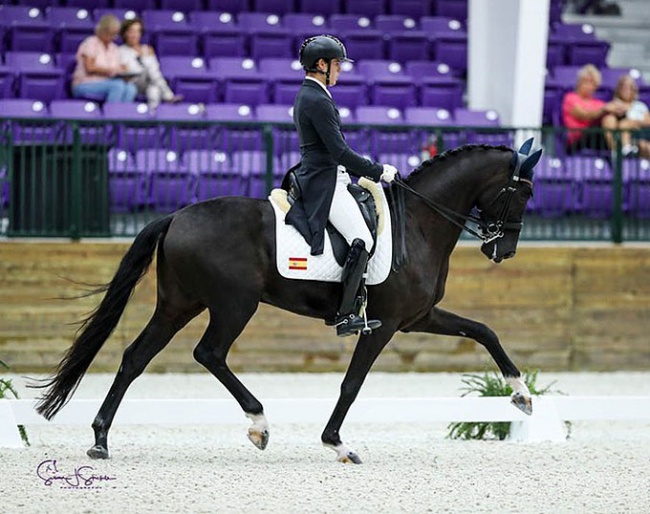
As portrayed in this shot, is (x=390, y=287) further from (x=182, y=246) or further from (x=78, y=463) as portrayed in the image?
(x=78, y=463)

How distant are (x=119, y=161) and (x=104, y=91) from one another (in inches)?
83.3

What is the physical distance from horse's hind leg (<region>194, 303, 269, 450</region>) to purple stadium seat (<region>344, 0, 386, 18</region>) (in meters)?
9.21

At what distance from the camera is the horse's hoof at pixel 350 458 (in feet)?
21.3

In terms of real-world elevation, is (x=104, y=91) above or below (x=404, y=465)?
above

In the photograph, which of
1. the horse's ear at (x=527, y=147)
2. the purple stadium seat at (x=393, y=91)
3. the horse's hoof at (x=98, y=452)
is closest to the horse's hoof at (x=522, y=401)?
the horse's ear at (x=527, y=147)

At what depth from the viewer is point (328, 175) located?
6551 mm

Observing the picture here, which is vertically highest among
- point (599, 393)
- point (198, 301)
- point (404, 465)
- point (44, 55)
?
point (44, 55)

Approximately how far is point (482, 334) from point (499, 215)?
0.66 m

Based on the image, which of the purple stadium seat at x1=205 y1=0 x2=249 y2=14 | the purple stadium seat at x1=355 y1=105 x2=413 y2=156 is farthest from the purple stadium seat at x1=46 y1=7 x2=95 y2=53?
the purple stadium seat at x1=355 y1=105 x2=413 y2=156

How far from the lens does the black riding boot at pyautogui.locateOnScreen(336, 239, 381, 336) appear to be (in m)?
6.49

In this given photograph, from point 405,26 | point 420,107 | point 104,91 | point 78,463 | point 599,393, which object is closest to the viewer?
point 78,463

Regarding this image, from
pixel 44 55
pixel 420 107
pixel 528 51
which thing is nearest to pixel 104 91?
pixel 44 55

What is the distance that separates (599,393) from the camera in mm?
9781

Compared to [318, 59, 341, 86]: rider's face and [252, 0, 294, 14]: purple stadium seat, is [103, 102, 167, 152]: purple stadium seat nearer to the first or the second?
[318, 59, 341, 86]: rider's face
